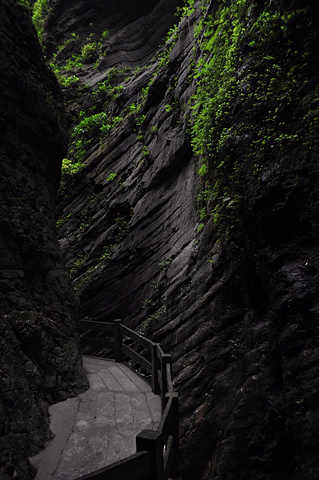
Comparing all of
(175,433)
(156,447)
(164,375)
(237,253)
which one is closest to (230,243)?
(237,253)

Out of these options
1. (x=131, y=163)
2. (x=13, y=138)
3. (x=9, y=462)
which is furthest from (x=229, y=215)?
(x=131, y=163)

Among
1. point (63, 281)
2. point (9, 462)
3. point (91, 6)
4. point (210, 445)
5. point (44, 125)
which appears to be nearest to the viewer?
point (9, 462)

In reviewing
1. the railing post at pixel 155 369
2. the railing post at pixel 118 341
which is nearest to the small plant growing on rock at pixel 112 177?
the railing post at pixel 118 341

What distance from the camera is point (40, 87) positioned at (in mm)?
9055

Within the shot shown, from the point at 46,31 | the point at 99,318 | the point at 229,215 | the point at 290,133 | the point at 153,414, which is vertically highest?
the point at 46,31

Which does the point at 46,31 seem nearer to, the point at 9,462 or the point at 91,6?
the point at 91,6

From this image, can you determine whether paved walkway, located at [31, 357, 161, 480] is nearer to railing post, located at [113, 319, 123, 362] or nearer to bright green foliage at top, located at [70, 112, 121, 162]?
railing post, located at [113, 319, 123, 362]

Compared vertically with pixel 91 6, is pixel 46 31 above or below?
below

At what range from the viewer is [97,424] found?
542 centimetres

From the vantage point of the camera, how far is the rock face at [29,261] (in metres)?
4.74

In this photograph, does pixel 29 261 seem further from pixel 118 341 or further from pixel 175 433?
pixel 175 433

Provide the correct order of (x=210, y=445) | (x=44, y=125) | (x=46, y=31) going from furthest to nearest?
(x=46, y=31) → (x=44, y=125) → (x=210, y=445)

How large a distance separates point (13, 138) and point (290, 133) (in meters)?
6.65

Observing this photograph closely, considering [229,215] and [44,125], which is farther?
[44,125]
